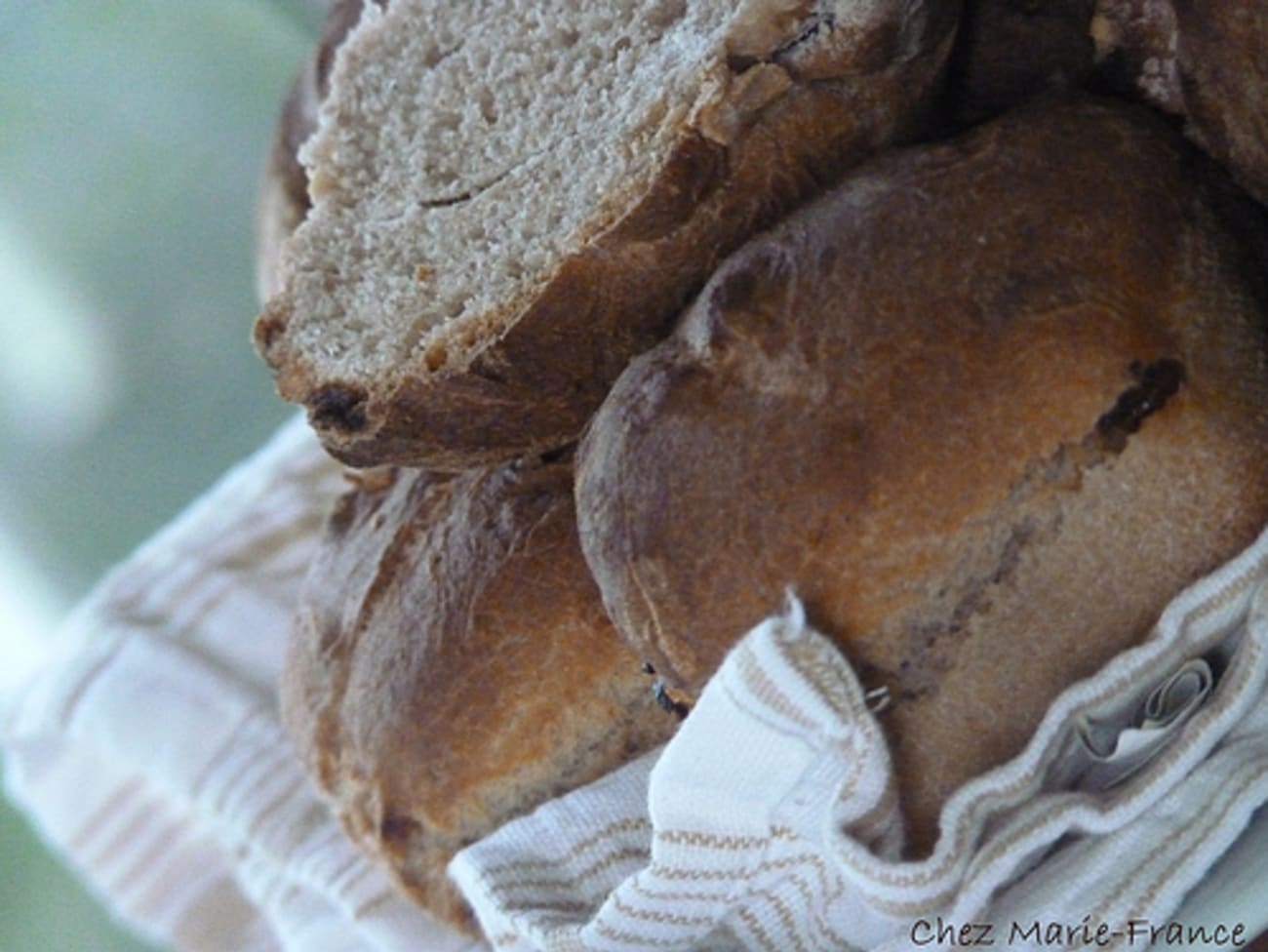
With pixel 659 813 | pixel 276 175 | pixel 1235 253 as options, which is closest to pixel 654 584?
pixel 659 813

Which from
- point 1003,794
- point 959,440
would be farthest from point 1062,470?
point 1003,794

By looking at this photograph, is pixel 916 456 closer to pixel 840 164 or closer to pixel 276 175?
pixel 840 164

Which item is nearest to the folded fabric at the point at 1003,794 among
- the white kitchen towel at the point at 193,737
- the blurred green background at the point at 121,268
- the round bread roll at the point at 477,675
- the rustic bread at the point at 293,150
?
the round bread roll at the point at 477,675

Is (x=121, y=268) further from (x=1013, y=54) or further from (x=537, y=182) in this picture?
(x=1013, y=54)

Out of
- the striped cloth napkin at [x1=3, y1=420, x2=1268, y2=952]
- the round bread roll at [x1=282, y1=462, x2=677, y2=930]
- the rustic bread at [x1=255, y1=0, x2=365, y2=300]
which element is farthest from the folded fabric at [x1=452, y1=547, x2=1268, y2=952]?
the rustic bread at [x1=255, y1=0, x2=365, y2=300]

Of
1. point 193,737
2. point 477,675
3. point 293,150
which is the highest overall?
point 293,150

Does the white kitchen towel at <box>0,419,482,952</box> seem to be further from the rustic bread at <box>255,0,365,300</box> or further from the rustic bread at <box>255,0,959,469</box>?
the rustic bread at <box>255,0,959,469</box>
